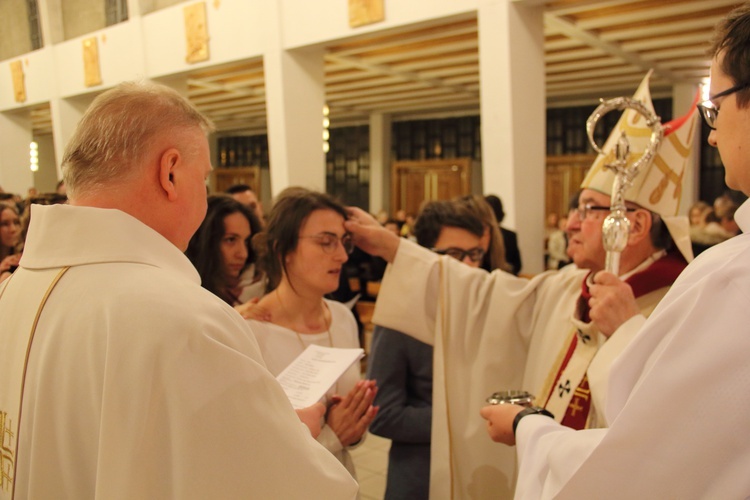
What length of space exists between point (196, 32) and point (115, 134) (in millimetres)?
8019

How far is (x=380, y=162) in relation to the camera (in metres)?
16.0

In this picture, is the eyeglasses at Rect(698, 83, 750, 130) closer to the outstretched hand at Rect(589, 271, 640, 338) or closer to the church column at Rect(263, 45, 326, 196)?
the outstretched hand at Rect(589, 271, 640, 338)

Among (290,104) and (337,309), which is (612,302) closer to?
(337,309)

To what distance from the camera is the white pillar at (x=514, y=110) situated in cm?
573

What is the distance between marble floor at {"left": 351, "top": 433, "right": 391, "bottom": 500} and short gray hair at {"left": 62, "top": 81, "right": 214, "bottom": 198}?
11.2ft

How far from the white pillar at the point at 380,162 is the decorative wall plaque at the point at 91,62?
6822 mm

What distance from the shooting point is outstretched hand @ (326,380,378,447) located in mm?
1988

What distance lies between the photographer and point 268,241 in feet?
7.91

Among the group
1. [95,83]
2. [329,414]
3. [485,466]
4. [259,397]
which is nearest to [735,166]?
[259,397]

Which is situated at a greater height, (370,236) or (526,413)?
(370,236)

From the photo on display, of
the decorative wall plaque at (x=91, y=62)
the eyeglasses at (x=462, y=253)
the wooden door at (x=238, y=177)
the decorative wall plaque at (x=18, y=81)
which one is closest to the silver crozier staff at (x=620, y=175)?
the eyeglasses at (x=462, y=253)

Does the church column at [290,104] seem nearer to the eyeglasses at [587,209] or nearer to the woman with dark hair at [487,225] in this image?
the woman with dark hair at [487,225]

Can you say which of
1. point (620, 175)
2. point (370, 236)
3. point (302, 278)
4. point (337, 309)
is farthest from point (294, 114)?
point (620, 175)

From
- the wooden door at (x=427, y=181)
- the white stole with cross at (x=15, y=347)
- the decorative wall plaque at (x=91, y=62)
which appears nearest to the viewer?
the white stole with cross at (x=15, y=347)
